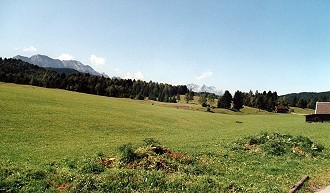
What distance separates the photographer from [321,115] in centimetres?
9900

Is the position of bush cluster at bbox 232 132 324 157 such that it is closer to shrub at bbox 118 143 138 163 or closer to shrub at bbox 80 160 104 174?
shrub at bbox 118 143 138 163

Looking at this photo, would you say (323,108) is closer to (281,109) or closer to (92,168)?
(281,109)

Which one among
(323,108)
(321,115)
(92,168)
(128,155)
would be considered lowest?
(92,168)

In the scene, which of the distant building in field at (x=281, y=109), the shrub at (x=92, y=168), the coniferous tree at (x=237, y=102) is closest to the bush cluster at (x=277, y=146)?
the shrub at (x=92, y=168)

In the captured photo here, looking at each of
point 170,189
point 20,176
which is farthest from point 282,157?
point 20,176

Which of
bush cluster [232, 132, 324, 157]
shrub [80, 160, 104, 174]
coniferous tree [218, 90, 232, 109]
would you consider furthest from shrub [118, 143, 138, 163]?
coniferous tree [218, 90, 232, 109]

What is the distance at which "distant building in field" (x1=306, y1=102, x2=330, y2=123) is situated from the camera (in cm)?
9669

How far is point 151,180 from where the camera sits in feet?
51.9

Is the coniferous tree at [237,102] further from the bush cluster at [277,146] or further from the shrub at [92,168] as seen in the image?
the shrub at [92,168]

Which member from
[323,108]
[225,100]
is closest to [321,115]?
[323,108]

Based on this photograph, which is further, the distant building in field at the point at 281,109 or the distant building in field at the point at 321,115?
the distant building in field at the point at 281,109

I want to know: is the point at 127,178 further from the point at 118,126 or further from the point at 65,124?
the point at 118,126

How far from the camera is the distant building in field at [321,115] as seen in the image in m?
96.7

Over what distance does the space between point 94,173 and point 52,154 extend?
11.0 metres
